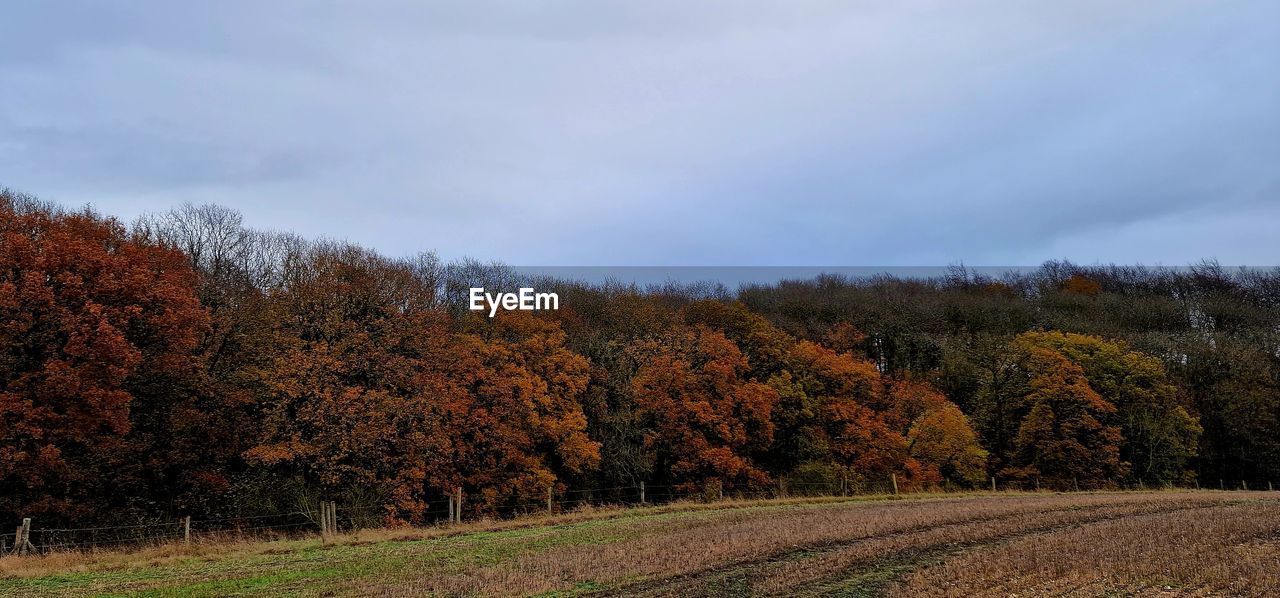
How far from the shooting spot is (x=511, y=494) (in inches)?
1766

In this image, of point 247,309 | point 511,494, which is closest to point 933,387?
point 511,494

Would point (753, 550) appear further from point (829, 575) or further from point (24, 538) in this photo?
point (24, 538)

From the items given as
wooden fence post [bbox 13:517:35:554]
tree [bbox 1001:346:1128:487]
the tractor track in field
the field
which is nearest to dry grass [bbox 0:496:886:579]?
the field

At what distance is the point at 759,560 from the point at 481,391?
29.8 m

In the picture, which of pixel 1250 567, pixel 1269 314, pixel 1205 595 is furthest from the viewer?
pixel 1269 314

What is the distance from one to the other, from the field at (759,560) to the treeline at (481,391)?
10778mm

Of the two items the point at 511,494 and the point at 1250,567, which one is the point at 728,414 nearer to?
the point at 511,494

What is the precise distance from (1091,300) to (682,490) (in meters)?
80.4

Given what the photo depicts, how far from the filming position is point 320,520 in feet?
110

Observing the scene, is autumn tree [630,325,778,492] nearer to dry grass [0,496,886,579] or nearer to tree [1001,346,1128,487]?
dry grass [0,496,886,579]

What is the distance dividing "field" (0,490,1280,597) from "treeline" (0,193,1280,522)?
10.8 meters

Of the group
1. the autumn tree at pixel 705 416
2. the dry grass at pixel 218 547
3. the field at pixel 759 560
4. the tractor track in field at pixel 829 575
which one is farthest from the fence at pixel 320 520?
the tractor track in field at pixel 829 575

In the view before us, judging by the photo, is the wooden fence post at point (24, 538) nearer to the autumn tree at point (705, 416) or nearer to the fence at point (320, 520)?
the fence at point (320, 520)

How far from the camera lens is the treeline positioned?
106ft
